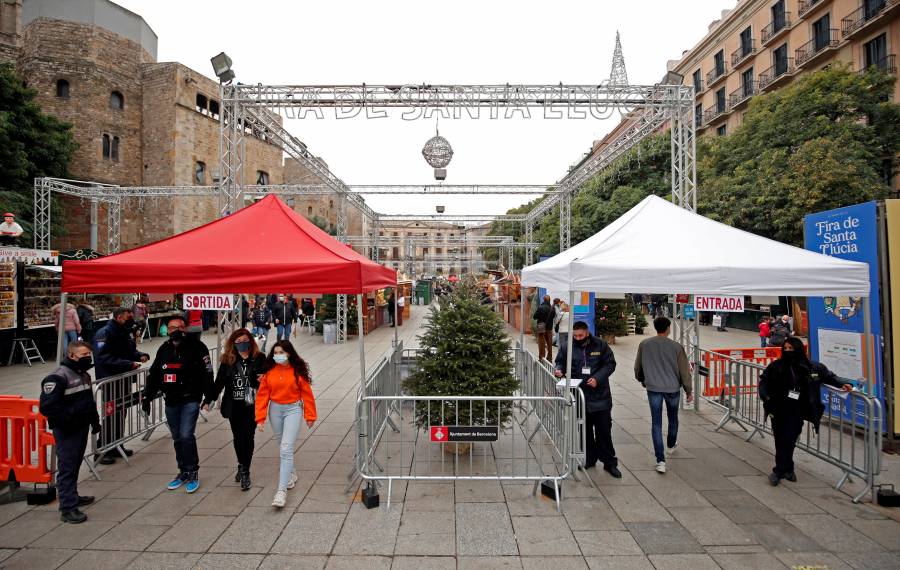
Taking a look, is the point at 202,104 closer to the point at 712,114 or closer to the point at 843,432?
the point at 712,114

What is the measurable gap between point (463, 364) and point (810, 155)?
19974 millimetres

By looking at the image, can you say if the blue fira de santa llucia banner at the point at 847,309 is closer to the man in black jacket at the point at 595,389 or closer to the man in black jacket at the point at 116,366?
the man in black jacket at the point at 595,389

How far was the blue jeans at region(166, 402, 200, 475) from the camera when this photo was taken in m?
4.99

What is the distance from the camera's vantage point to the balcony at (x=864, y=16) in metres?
23.9

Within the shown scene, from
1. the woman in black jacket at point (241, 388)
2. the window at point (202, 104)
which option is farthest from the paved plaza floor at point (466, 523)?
the window at point (202, 104)

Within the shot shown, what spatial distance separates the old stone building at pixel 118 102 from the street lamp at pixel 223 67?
2299cm

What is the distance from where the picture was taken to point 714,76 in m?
39.0

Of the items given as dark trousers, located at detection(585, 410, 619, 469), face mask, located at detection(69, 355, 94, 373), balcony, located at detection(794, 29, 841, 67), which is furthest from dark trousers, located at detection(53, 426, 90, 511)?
balcony, located at detection(794, 29, 841, 67)

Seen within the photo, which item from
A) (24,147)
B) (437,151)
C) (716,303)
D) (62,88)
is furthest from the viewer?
(62,88)

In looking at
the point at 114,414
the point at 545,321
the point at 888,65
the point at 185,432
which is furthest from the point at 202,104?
the point at 888,65

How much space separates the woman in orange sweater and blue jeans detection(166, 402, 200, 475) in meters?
0.88

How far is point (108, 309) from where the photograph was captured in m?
16.6

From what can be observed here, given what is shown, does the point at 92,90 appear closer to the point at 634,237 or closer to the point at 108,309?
the point at 108,309

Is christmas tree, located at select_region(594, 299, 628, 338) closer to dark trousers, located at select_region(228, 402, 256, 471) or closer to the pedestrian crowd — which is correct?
the pedestrian crowd
